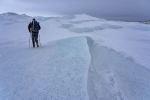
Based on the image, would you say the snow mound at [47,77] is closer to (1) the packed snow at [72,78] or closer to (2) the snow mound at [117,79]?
(1) the packed snow at [72,78]

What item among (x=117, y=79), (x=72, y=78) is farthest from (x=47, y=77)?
(x=117, y=79)

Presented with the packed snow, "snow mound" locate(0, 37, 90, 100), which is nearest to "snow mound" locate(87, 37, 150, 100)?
the packed snow

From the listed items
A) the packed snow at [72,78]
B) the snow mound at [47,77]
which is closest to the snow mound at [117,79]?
the packed snow at [72,78]

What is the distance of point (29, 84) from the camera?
14.5 feet

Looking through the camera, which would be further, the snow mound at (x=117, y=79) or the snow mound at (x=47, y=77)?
the snow mound at (x=117, y=79)

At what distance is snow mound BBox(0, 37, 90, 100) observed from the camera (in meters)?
4.01

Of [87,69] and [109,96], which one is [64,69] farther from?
[109,96]

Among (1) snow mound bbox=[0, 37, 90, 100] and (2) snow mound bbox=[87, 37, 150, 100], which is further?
(2) snow mound bbox=[87, 37, 150, 100]

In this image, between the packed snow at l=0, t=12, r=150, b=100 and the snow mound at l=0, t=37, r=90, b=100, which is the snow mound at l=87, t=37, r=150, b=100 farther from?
the snow mound at l=0, t=37, r=90, b=100

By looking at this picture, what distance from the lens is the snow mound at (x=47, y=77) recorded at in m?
4.01

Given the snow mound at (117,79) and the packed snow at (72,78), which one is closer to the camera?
the packed snow at (72,78)

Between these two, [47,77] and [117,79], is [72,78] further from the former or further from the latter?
[117,79]

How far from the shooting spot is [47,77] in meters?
4.78

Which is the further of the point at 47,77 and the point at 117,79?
the point at 117,79
